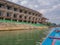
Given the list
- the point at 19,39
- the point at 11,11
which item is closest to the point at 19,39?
the point at 19,39

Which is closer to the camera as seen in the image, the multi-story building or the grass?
the grass

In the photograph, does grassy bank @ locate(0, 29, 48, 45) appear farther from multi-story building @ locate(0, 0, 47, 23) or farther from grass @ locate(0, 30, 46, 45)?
multi-story building @ locate(0, 0, 47, 23)

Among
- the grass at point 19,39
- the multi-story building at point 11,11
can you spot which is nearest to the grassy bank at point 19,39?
the grass at point 19,39

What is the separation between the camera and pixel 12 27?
167 ft

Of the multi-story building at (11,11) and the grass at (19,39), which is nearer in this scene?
the grass at (19,39)

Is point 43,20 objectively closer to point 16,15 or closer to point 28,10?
point 28,10

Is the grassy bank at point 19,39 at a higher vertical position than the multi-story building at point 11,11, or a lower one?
lower

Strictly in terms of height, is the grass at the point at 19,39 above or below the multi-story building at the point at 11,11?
below

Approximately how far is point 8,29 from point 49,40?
37361 mm

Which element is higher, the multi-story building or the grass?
the multi-story building

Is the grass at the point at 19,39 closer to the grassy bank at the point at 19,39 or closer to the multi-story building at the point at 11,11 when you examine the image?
the grassy bank at the point at 19,39

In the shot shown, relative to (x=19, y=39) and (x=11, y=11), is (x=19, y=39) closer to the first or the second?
(x=19, y=39)

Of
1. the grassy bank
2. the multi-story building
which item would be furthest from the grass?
the multi-story building

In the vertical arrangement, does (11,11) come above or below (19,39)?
above
